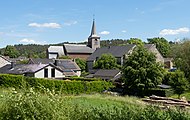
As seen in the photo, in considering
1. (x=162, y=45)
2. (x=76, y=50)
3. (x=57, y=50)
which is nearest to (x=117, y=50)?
(x=76, y=50)

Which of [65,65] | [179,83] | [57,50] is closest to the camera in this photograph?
[179,83]

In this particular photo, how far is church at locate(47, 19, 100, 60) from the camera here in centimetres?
8481

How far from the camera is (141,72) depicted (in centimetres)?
3550

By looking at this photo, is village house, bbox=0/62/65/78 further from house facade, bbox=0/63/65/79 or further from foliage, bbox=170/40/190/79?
foliage, bbox=170/40/190/79

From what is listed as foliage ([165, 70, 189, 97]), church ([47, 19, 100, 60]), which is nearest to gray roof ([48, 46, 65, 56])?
church ([47, 19, 100, 60])

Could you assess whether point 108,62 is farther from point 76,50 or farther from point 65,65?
point 76,50

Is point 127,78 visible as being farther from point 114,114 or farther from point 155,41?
point 155,41

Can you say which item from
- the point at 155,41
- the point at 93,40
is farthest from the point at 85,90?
the point at 155,41

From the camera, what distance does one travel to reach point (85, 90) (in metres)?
34.3

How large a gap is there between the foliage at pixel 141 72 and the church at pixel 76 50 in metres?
47.5

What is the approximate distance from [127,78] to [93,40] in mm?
→ 51462

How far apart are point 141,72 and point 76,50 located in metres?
51.3

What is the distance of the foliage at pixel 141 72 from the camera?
35500 mm

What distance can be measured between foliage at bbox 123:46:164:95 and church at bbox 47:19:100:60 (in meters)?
47.5
